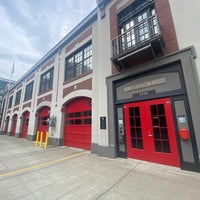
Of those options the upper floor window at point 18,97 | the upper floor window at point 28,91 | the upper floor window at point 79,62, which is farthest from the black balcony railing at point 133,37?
the upper floor window at point 18,97

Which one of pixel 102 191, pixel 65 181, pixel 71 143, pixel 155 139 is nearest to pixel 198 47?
pixel 155 139

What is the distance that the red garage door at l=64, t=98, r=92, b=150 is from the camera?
303 inches

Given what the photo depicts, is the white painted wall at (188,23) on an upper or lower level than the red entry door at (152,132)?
upper

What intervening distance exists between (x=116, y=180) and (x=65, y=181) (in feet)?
4.77

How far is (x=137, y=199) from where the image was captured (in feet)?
8.36

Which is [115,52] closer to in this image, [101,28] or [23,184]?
[101,28]

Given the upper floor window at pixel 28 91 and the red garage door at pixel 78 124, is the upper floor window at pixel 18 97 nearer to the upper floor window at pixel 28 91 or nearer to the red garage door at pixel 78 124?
the upper floor window at pixel 28 91

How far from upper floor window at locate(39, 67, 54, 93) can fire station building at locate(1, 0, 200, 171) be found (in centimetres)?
375

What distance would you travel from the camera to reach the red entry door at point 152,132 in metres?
4.31

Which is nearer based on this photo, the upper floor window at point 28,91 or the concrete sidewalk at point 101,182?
the concrete sidewalk at point 101,182

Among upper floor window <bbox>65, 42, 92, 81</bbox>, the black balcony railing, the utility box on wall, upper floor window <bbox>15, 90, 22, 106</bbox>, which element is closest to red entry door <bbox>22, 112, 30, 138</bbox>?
upper floor window <bbox>15, 90, 22, 106</bbox>

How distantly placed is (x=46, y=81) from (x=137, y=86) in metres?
10.9

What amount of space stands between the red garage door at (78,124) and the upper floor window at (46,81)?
438 cm

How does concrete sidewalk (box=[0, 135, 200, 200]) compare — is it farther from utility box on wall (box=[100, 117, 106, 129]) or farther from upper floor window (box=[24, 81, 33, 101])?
upper floor window (box=[24, 81, 33, 101])
